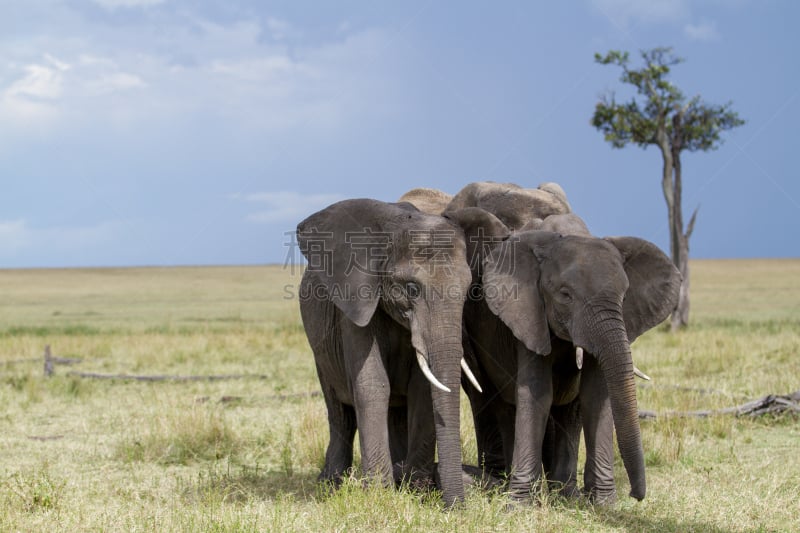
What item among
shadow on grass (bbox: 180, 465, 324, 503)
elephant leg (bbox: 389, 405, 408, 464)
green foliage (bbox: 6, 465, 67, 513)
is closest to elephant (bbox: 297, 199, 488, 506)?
elephant leg (bbox: 389, 405, 408, 464)

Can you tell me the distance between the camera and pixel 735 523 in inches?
270

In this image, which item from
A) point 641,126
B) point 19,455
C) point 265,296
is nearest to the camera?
point 19,455

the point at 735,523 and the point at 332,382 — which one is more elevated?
the point at 332,382

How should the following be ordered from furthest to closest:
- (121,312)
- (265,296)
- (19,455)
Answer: (265,296)
(121,312)
(19,455)

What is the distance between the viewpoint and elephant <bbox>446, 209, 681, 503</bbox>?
20.9 ft

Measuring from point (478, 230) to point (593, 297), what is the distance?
1.21 m

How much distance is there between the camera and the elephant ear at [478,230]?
7016mm

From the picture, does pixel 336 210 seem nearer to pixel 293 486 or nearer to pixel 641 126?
pixel 293 486

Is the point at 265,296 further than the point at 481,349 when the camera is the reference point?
Yes

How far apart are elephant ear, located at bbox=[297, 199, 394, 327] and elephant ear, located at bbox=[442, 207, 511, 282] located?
46cm

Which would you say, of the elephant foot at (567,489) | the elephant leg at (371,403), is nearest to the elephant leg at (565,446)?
the elephant foot at (567,489)

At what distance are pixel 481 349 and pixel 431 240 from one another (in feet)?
4.82

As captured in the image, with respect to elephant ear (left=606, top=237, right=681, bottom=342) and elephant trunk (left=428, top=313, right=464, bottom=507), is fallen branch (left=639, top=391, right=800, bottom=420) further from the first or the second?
elephant trunk (left=428, top=313, right=464, bottom=507)

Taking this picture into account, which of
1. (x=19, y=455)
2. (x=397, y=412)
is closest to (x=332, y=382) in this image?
(x=397, y=412)
